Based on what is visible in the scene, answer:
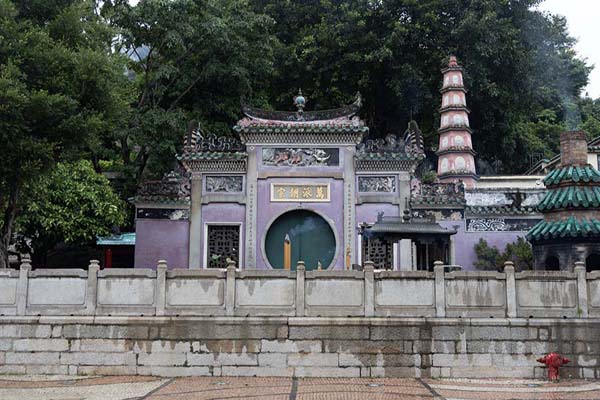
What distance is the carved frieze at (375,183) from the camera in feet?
66.9

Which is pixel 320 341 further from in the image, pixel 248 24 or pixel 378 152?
pixel 248 24

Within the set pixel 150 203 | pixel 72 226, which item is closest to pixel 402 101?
pixel 150 203

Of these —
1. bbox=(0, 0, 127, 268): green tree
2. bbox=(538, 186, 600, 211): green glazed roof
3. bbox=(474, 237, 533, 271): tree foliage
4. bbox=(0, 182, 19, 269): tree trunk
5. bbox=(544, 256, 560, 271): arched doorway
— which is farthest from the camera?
bbox=(474, 237, 533, 271): tree foliage

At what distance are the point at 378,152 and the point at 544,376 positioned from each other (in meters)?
9.55

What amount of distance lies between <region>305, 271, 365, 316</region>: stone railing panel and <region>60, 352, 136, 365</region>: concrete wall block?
3.46 meters

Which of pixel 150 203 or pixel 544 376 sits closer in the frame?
pixel 544 376

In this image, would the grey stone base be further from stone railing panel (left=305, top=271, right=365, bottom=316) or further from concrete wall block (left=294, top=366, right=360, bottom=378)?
stone railing panel (left=305, top=271, right=365, bottom=316)

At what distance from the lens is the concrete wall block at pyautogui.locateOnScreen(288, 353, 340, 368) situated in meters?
12.5

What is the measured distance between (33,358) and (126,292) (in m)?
2.08

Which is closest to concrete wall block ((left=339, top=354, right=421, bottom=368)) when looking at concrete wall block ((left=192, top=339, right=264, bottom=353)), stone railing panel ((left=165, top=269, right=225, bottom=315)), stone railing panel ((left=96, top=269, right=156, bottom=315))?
concrete wall block ((left=192, top=339, right=264, bottom=353))

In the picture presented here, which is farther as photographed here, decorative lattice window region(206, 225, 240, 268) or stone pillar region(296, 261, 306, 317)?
decorative lattice window region(206, 225, 240, 268)

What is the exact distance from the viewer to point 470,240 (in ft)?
66.7

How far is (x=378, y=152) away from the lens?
806 inches

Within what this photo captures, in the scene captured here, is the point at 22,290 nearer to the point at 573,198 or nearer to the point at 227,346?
the point at 227,346
